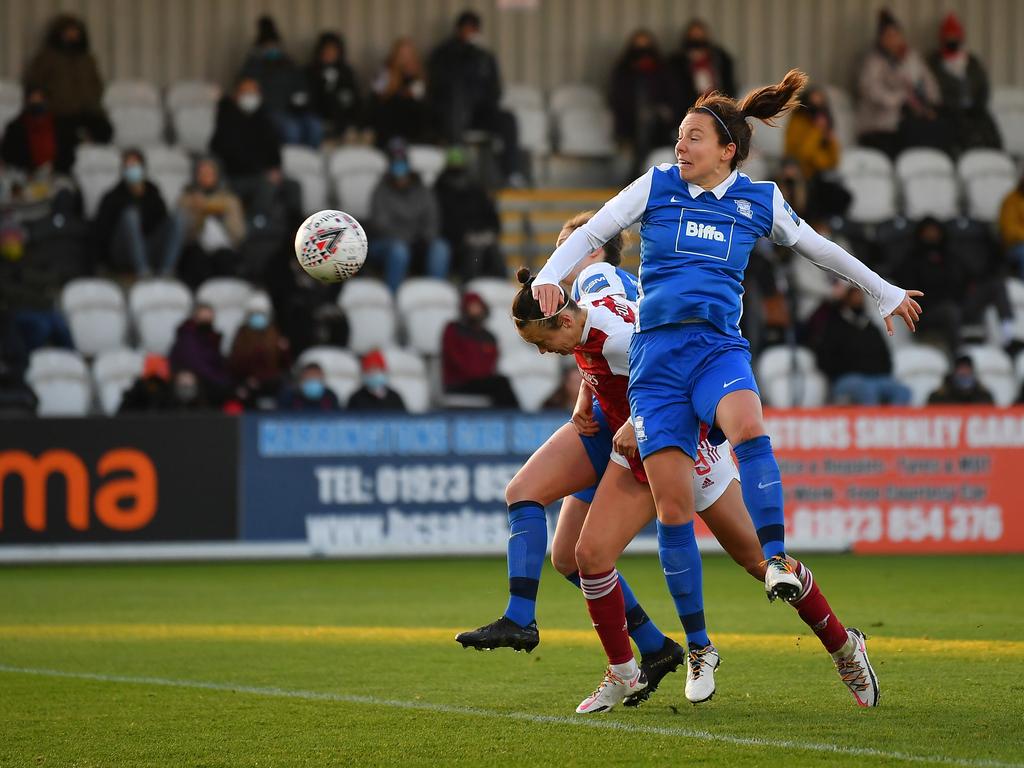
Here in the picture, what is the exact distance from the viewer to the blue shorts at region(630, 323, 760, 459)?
6.11m

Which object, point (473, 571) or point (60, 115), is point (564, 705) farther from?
point (60, 115)

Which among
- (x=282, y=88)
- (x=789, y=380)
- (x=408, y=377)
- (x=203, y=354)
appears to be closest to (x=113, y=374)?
(x=203, y=354)

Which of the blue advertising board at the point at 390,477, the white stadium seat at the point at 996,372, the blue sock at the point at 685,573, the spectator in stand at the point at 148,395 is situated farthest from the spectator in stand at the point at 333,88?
the blue sock at the point at 685,573

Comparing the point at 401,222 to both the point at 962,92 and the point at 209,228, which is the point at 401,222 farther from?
the point at 962,92

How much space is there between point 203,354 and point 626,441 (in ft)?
32.5

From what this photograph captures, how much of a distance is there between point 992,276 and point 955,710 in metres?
12.9

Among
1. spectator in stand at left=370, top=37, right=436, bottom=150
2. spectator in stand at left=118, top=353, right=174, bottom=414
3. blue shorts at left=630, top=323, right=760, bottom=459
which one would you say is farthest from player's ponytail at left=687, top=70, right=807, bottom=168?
spectator in stand at left=370, top=37, right=436, bottom=150

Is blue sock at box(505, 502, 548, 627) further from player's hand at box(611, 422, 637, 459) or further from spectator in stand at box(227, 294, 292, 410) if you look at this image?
spectator in stand at box(227, 294, 292, 410)

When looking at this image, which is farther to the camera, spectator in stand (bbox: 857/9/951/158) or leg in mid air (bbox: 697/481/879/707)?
spectator in stand (bbox: 857/9/951/158)

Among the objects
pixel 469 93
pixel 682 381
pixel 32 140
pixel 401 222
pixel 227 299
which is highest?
pixel 469 93

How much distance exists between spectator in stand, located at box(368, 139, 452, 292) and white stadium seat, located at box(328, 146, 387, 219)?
80 cm

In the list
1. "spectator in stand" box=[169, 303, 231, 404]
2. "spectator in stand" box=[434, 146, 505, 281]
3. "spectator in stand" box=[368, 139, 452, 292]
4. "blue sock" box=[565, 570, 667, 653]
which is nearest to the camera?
"blue sock" box=[565, 570, 667, 653]

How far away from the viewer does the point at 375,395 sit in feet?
50.4

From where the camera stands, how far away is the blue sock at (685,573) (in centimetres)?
627
